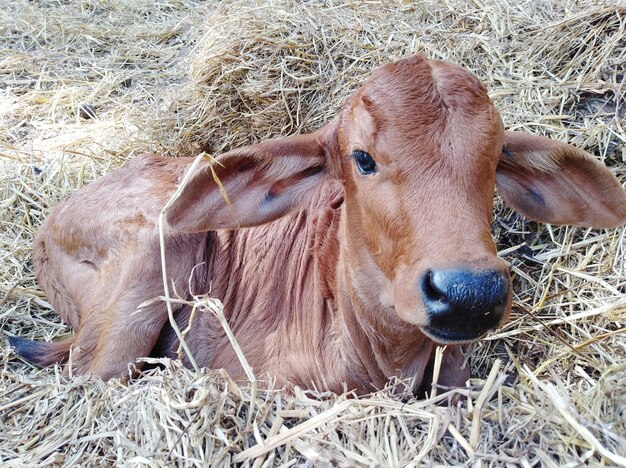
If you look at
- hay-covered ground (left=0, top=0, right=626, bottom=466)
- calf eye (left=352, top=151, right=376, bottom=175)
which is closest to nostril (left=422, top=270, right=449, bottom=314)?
hay-covered ground (left=0, top=0, right=626, bottom=466)

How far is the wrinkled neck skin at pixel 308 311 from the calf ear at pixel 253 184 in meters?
0.29

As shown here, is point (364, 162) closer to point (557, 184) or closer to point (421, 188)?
point (421, 188)

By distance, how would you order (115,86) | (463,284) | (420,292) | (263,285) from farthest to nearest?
(115,86), (263,285), (420,292), (463,284)

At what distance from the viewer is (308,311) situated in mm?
3887

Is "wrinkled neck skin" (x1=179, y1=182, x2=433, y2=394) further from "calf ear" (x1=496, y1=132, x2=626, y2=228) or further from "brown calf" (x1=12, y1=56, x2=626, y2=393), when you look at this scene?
"calf ear" (x1=496, y1=132, x2=626, y2=228)

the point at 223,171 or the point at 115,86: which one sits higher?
the point at 223,171

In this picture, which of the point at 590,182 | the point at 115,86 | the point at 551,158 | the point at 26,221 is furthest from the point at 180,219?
the point at 115,86

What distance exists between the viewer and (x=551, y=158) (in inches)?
128

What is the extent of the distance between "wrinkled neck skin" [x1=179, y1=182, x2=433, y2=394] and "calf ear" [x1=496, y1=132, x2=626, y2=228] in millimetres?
881

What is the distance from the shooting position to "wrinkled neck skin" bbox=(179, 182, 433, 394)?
3322 millimetres

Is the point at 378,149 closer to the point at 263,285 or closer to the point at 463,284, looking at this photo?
the point at 463,284

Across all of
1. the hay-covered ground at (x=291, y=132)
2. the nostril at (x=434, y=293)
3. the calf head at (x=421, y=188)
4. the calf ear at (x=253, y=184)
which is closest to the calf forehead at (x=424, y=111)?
the calf head at (x=421, y=188)

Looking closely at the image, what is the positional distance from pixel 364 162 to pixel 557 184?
1.12 metres

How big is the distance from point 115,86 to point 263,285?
3.58m
